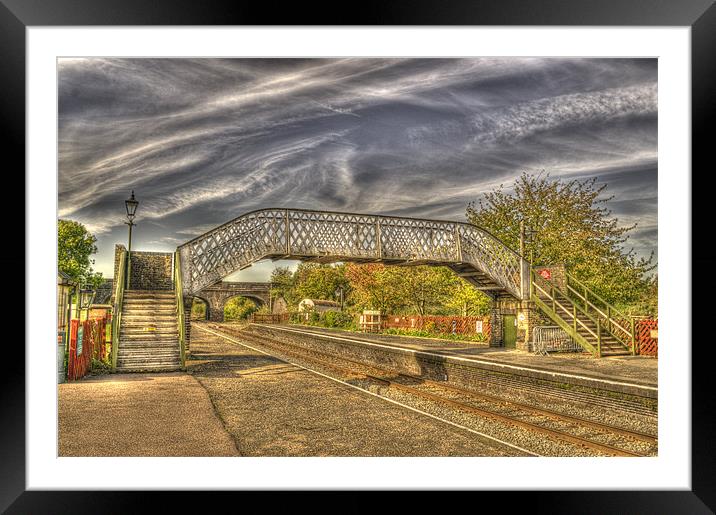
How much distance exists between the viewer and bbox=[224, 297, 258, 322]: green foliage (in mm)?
54188

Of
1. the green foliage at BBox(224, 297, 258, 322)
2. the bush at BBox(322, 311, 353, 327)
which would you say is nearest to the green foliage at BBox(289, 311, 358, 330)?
the bush at BBox(322, 311, 353, 327)

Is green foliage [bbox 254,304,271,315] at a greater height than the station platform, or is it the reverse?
the station platform

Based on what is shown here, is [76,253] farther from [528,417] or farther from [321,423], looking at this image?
[528,417]

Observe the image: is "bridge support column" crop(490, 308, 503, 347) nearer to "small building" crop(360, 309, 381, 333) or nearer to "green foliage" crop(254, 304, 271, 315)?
"small building" crop(360, 309, 381, 333)

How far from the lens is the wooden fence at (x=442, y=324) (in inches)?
804

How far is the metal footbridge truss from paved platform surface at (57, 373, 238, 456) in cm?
362

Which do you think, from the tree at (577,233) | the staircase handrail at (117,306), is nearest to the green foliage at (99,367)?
the staircase handrail at (117,306)

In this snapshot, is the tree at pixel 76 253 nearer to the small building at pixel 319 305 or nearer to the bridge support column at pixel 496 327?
the bridge support column at pixel 496 327

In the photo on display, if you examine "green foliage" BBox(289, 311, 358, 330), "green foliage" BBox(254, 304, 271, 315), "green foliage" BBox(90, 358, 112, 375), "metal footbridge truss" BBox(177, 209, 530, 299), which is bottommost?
"green foliage" BBox(254, 304, 271, 315)

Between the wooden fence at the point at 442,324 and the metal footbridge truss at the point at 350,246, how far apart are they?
4314 millimetres
